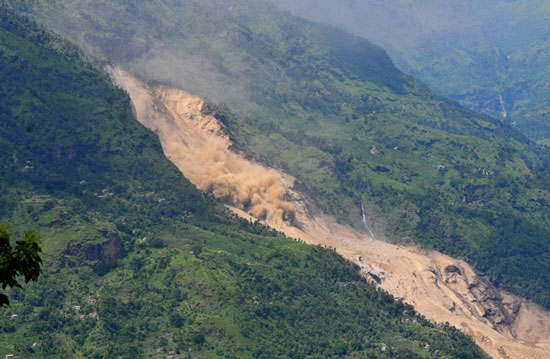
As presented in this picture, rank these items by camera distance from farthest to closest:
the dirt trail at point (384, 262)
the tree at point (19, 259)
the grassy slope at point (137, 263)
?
the dirt trail at point (384, 262) < the grassy slope at point (137, 263) < the tree at point (19, 259)

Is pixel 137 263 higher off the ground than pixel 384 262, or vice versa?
pixel 384 262

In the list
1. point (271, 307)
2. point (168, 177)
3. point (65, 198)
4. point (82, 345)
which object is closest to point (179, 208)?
point (168, 177)

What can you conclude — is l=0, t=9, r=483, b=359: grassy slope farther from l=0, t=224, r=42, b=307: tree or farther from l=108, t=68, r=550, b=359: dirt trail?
l=0, t=224, r=42, b=307: tree

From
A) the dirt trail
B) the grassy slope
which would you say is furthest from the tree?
the dirt trail

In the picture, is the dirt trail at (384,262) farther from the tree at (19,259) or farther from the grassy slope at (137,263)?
the tree at (19,259)

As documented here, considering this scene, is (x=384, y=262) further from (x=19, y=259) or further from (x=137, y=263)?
(x=19, y=259)

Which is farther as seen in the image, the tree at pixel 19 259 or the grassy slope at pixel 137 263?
the grassy slope at pixel 137 263

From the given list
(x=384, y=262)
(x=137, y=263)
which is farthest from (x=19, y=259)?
→ (x=384, y=262)

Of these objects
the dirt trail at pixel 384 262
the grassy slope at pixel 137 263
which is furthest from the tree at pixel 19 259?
the dirt trail at pixel 384 262

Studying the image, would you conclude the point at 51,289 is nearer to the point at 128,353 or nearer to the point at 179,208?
the point at 128,353
